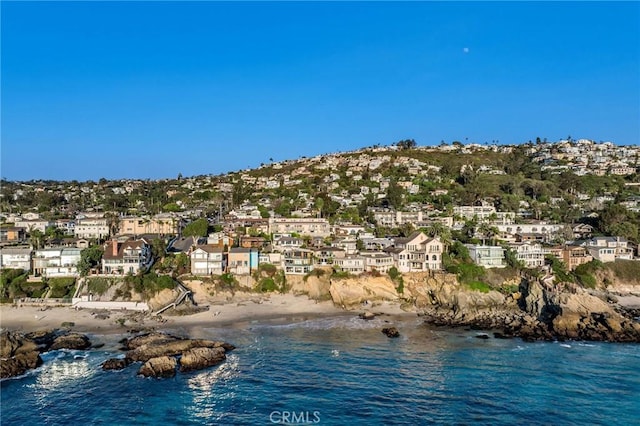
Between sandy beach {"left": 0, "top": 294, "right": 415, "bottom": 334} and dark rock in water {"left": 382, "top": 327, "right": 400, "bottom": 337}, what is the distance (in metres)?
5.05

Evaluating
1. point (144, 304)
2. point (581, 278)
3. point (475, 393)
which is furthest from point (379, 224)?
point (475, 393)

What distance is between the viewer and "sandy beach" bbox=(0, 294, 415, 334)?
122ft

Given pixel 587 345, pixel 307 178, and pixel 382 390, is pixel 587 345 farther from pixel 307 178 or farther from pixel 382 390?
pixel 307 178

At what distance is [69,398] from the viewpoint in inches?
982

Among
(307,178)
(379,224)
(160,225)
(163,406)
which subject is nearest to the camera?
(163,406)

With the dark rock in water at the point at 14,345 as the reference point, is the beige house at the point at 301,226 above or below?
above

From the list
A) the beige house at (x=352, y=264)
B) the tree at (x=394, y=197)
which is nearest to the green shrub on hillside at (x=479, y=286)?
the beige house at (x=352, y=264)

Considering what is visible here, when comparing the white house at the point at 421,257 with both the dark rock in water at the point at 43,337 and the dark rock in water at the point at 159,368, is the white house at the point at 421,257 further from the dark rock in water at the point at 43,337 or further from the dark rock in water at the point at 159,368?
the dark rock in water at the point at 43,337

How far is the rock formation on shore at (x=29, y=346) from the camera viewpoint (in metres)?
28.6

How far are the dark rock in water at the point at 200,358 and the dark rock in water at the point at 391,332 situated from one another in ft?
39.0

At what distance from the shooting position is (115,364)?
29000 millimetres

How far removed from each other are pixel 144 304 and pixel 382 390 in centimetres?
2386

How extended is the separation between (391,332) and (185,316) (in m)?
16.6

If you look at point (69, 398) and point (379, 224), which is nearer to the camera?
point (69, 398)
